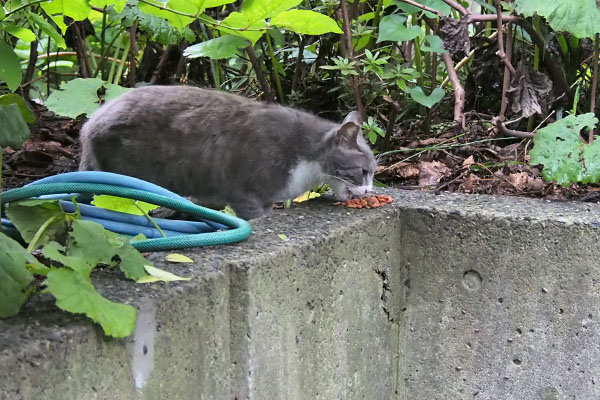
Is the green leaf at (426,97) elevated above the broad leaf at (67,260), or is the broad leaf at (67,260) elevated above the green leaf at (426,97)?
the broad leaf at (67,260)

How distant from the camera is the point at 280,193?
2389 millimetres

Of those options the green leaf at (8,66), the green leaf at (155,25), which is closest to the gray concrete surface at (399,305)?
the green leaf at (8,66)

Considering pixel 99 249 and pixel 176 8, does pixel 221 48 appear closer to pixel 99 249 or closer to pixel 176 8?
pixel 176 8

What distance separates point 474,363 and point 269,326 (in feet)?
2.76

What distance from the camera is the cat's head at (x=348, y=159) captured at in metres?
2.39

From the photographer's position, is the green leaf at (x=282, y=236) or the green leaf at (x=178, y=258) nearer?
the green leaf at (x=178, y=258)

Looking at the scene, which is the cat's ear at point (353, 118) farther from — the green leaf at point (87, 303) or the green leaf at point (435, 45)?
the green leaf at point (87, 303)

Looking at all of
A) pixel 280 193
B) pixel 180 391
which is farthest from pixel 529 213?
pixel 180 391

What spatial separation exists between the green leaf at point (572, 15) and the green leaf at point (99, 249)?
1694mm

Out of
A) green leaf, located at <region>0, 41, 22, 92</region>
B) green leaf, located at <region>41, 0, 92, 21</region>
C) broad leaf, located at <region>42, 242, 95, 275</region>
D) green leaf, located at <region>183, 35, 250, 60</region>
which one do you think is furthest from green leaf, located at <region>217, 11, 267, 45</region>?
green leaf, located at <region>183, 35, 250, 60</region>

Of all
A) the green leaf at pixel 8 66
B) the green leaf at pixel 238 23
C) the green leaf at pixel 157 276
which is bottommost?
the green leaf at pixel 157 276

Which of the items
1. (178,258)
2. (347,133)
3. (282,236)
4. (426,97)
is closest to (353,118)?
(347,133)

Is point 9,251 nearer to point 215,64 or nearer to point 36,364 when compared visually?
point 36,364

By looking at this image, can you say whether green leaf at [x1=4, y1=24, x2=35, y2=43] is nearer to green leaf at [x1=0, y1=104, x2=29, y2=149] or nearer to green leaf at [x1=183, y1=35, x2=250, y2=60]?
green leaf at [x1=0, y1=104, x2=29, y2=149]
